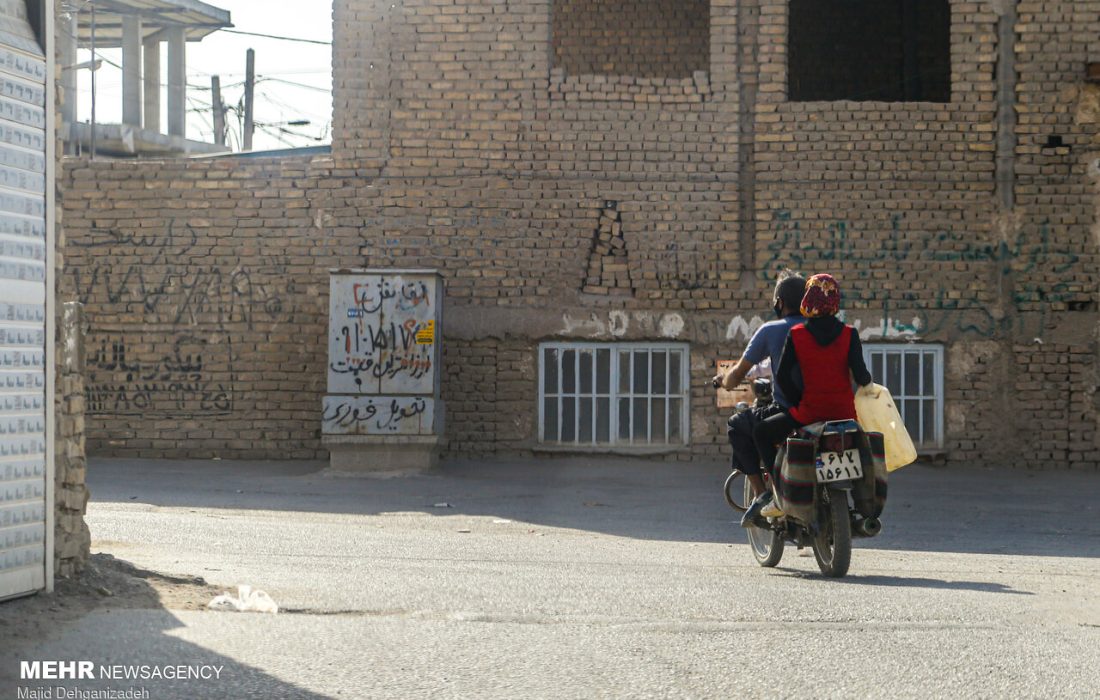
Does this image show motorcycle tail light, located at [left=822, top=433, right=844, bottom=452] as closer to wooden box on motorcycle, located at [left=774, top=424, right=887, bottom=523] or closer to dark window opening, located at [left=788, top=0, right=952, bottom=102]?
wooden box on motorcycle, located at [left=774, top=424, right=887, bottom=523]

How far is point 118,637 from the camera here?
5203 mm

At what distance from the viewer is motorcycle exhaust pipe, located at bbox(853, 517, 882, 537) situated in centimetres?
731

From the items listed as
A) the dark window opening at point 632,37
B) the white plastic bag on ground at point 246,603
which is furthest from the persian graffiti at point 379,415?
the white plastic bag on ground at point 246,603

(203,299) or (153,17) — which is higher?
(153,17)

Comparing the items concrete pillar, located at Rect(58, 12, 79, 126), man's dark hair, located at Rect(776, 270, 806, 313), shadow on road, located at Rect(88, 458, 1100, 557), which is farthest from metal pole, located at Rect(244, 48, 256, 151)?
man's dark hair, located at Rect(776, 270, 806, 313)

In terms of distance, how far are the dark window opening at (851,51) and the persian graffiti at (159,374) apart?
27.3ft

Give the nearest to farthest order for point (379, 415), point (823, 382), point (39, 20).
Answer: point (39, 20) < point (823, 382) < point (379, 415)

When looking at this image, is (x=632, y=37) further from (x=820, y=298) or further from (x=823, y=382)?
(x=823, y=382)

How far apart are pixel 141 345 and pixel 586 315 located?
4.93 meters

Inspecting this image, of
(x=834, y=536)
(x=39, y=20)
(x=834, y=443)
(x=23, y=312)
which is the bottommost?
(x=834, y=536)

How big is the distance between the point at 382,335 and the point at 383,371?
0.37 meters

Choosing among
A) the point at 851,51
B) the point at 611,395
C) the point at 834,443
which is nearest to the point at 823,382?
the point at 834,443

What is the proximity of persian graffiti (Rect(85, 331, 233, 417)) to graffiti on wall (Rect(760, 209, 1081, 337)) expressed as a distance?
6.07m

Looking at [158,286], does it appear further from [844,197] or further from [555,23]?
[844,197]
